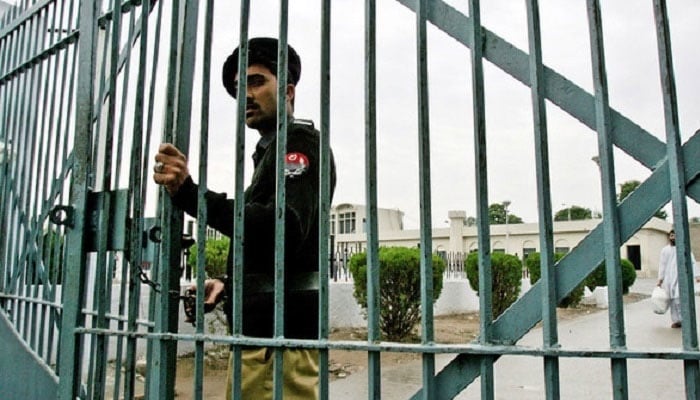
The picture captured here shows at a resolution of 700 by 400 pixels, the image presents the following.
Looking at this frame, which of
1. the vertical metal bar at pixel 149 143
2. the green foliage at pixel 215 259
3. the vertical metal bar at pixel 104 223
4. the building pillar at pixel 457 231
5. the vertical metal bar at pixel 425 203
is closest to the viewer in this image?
the vertical metal bar at pixel 425 203

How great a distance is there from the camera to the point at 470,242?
97.6 ft

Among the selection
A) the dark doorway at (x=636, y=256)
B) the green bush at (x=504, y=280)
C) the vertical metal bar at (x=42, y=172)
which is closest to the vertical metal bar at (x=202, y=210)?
the vertical metal bar at (x=42, y=172)

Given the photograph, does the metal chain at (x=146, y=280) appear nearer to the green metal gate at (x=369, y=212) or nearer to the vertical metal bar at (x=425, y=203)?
the green metal gate at (x=369, y=212)

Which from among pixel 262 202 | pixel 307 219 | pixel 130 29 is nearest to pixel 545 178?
pixel 307 219

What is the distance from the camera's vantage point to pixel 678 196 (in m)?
1.08

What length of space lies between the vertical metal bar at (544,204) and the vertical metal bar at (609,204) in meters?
0.10

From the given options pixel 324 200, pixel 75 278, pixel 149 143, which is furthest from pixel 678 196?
pixel 75 278

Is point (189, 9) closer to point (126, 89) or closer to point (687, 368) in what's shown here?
point (126, 89)

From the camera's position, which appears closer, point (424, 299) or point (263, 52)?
point (424, 299)

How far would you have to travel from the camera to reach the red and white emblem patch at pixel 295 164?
1.62 m

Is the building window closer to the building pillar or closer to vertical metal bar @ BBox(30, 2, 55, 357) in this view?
the building pillar

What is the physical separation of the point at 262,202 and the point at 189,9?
631 mm

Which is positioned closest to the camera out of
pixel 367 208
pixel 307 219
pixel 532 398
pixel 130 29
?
pixel 367 208

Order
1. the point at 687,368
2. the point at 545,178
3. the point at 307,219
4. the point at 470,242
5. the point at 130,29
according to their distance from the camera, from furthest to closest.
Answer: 1. the point at 470,242
2. the point at 130,29
3. the point at 307,219
4. the point at 545,178
5. the point at 687,368
